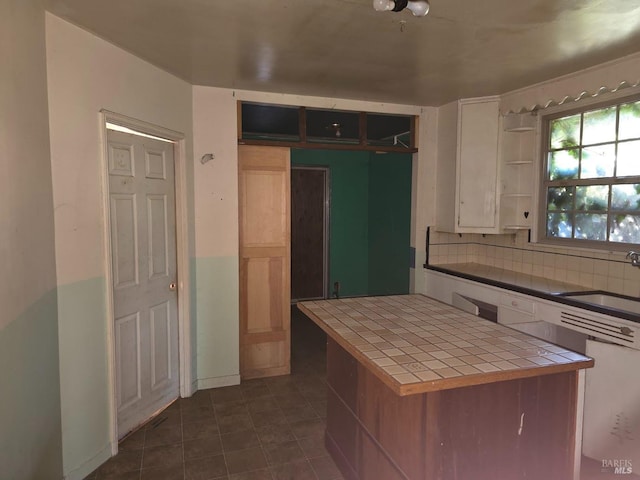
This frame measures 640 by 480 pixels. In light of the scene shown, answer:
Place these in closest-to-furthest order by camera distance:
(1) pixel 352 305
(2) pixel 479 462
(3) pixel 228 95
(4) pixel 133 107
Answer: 1. (2) pixel 479 462
2. (1) pixel 352 305
3. (4) pixel 133 107
4. (3) pixel 228 95

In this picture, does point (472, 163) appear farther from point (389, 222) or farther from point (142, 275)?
point (142, 275)

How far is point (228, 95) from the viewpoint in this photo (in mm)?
3406

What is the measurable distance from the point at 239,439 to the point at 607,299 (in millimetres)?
2637

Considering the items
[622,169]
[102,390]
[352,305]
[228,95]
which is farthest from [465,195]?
[102,390]

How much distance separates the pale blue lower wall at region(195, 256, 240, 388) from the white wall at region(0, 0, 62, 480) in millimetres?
1342

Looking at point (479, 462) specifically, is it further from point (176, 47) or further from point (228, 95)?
point (228, 95)

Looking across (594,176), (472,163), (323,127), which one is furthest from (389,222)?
(594,176)

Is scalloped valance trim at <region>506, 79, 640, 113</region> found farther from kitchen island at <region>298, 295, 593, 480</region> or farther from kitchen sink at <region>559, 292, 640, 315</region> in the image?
kitchen island at <region>298, 295, 593, 480</region>

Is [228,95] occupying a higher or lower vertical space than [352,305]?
higher

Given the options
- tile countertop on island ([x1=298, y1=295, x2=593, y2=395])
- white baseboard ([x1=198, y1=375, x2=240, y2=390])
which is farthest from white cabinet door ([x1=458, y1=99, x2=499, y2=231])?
white baseboard ([x1=198, y1=375, x2=240, y2=390])

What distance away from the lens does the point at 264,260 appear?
3.74m

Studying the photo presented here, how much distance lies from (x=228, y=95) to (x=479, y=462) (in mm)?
2998

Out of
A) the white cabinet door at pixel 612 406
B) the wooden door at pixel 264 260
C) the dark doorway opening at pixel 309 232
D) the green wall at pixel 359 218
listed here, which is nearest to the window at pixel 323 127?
the wooden door at pixel 264 260

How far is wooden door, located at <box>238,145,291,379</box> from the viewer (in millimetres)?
A: 3629
